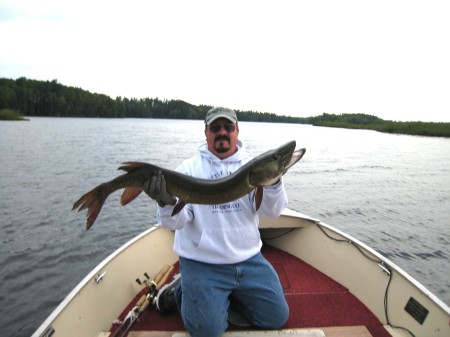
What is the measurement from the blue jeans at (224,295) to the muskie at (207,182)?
789 millimetres

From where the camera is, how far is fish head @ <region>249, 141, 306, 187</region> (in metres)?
2.30

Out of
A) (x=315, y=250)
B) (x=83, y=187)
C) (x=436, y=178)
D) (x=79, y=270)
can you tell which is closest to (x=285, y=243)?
(x=315, y=250)

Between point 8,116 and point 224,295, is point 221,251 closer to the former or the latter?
point 224,295

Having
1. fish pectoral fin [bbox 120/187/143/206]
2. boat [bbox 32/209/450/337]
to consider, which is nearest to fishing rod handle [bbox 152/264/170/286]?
boat [bbox 32/209/450/337]

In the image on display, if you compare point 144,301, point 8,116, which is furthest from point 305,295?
point 8,116

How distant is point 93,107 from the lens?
88125mm

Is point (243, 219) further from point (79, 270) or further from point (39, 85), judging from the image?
point (39, 85)

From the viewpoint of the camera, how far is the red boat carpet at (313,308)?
11.0ft

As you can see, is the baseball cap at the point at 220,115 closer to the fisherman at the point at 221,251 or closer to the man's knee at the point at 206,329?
the fisherman at the point at 221,251

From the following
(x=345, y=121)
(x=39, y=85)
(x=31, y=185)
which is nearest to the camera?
(x=31, y=185)

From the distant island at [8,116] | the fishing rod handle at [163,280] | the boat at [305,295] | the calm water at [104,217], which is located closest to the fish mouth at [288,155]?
the boat at [305,295]

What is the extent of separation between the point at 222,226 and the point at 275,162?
1019 mm

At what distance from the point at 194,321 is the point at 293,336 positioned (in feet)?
2.81

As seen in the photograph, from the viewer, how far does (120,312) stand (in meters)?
3.47
